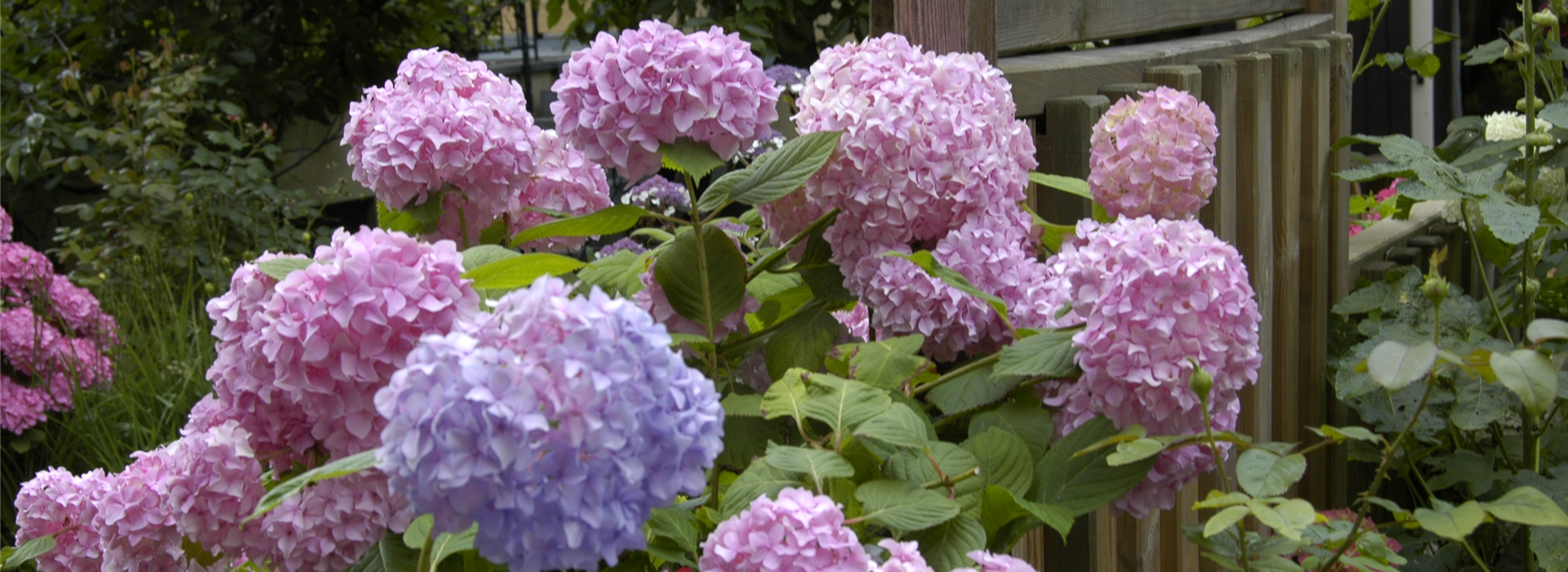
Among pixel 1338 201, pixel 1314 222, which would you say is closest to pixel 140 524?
pixel 1314 222

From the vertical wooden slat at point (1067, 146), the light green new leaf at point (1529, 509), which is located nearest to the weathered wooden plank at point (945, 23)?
the vertical wooden slat at point (1067, 146)

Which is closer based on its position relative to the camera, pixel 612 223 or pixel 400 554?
pixel 400 554

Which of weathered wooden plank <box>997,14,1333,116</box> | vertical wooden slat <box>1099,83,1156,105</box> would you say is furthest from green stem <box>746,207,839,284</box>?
vertical wooden slat <box>1099,83,1156,105</box>

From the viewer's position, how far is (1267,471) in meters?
0.74

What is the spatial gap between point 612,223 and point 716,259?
8cm

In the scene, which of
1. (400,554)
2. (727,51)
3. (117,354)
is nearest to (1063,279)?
(727,51)

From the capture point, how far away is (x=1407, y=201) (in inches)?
92.7

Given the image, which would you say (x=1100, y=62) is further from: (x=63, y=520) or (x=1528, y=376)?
(x=63, y=520)

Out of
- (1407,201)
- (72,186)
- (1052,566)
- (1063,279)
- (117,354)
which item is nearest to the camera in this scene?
(1063,279)

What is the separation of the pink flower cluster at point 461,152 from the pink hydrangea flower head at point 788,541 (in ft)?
1.48

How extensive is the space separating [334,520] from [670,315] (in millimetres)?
306

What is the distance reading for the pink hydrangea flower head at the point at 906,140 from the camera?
34.3 inches

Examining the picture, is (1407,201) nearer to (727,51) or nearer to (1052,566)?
(1052,566)

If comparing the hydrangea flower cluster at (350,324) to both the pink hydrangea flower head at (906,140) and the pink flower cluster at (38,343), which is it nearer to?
the pink hydrangea flower head at (906,140)
